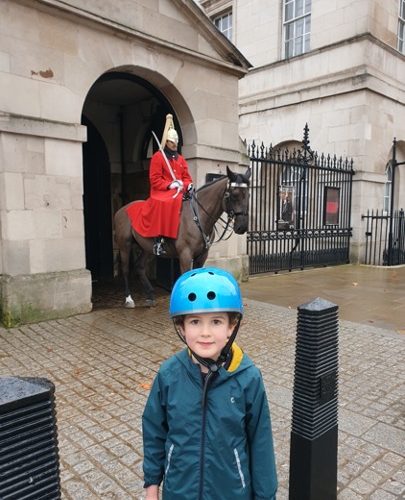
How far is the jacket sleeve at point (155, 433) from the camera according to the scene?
1710 mm

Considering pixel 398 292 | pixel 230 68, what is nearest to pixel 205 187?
pixel 230 68

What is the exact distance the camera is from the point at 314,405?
7.53 ft

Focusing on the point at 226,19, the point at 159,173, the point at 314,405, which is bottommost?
the point at 314,405

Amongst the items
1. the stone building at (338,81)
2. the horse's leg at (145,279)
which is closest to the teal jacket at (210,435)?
the horse's leg at (145,279)

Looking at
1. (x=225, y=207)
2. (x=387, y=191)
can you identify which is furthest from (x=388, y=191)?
(x=225, y=207)

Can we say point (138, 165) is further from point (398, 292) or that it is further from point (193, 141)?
point (398, 292)

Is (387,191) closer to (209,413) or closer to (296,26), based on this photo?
(296,26)

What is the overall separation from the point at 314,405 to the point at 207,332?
1.06 meters

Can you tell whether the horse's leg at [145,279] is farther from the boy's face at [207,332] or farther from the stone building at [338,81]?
the stone building at [338,81]

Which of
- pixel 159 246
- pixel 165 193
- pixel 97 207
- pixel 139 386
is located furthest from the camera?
pixel 97 207

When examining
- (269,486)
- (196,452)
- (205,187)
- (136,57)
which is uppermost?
(136,57)

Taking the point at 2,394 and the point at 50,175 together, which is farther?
the point at 50,175

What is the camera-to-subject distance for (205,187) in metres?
6.64

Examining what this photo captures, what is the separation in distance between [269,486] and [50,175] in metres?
5.68
